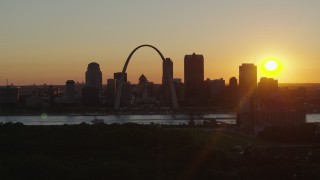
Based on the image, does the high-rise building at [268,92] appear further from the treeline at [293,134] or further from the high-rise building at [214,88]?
the high-rise building at [214,88]

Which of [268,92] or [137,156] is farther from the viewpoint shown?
[268,92]

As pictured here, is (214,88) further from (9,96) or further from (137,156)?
(137,156)

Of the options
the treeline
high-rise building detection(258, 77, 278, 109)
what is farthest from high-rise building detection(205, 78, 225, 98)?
the treeline

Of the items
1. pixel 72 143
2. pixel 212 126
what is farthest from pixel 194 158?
pixel 212 126

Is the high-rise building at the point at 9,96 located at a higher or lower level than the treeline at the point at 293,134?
higher

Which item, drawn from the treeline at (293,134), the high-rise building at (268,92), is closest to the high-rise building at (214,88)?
the high-rise building at (268,92)

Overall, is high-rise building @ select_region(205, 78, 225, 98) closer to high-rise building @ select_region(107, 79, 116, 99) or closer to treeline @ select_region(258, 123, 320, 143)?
high-rise building @ select_region(107, 79, 116, 99)

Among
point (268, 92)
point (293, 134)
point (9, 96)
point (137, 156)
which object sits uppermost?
point (9, 96)

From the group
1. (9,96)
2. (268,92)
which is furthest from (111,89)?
(268,92)

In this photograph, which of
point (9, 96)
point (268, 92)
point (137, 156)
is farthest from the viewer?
point (9, 96)
